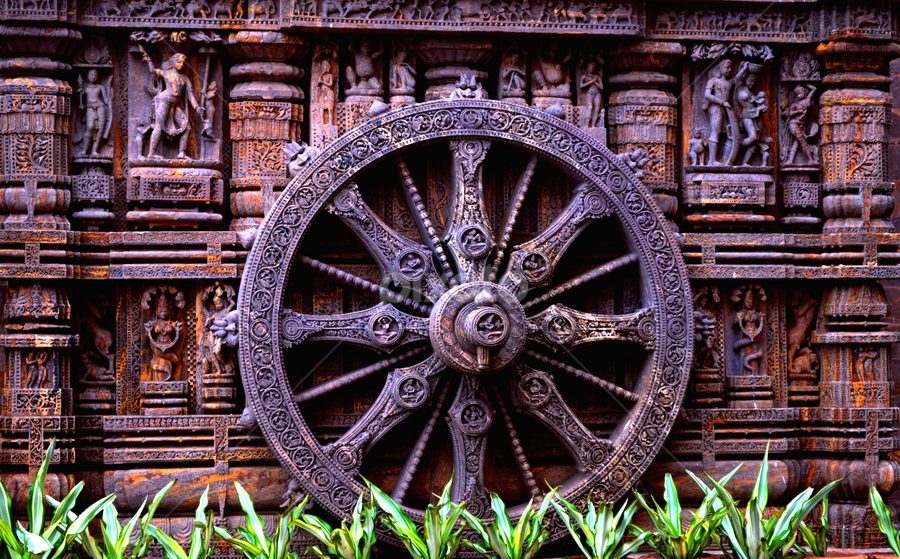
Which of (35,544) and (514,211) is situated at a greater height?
(514,211)

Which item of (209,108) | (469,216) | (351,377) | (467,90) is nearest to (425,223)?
(469,216)

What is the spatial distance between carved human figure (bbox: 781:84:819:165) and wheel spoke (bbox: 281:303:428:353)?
274 centimetres

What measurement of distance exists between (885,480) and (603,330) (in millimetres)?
2093

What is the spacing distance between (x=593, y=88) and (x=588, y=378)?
1816 mm

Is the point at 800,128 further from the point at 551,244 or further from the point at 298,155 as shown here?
the point at 298,155

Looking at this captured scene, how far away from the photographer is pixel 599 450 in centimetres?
600

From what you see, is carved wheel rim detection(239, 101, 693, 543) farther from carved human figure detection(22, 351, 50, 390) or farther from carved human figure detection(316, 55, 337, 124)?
carved human figure detection(22, 351, 50, 390)

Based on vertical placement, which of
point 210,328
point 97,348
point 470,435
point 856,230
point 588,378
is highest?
point 856,230

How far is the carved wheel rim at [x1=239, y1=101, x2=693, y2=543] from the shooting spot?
571 centimetres


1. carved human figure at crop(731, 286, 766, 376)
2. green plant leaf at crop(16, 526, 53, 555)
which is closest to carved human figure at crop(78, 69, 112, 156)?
green plant leaf at crop(16, 526, 53, 555)

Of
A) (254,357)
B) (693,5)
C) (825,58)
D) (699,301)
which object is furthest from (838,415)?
(254,357)

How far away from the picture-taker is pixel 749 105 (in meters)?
6.56

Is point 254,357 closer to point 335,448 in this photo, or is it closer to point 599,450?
point 335,448

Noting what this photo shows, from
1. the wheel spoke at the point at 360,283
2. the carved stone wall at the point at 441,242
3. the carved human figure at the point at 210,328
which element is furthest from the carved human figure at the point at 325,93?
the carved human figure at the point at 210,328
